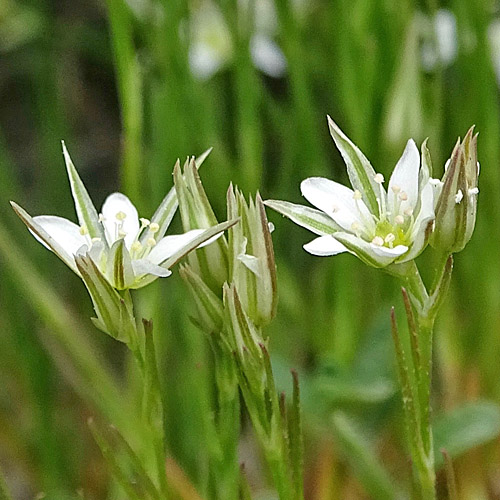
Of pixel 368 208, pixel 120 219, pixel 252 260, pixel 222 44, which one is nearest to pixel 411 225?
pixel 368 208

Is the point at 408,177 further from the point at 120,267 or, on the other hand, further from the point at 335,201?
the point at 120,267

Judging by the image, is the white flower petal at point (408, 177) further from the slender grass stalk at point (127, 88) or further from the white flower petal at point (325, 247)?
the slender grass stalk at point (127, 88)

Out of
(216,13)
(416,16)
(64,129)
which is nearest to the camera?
(416,16)

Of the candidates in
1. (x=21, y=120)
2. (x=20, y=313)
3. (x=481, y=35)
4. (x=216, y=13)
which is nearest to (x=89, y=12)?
(x=21, y=120)

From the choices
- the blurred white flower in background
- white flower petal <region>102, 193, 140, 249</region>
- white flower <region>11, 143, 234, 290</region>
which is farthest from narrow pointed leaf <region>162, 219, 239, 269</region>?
the blurred white flower in background

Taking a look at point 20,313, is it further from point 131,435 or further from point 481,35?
point 481,35

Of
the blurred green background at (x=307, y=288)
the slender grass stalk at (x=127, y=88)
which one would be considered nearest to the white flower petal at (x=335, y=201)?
the blurred green background at (x=307, y=288)
